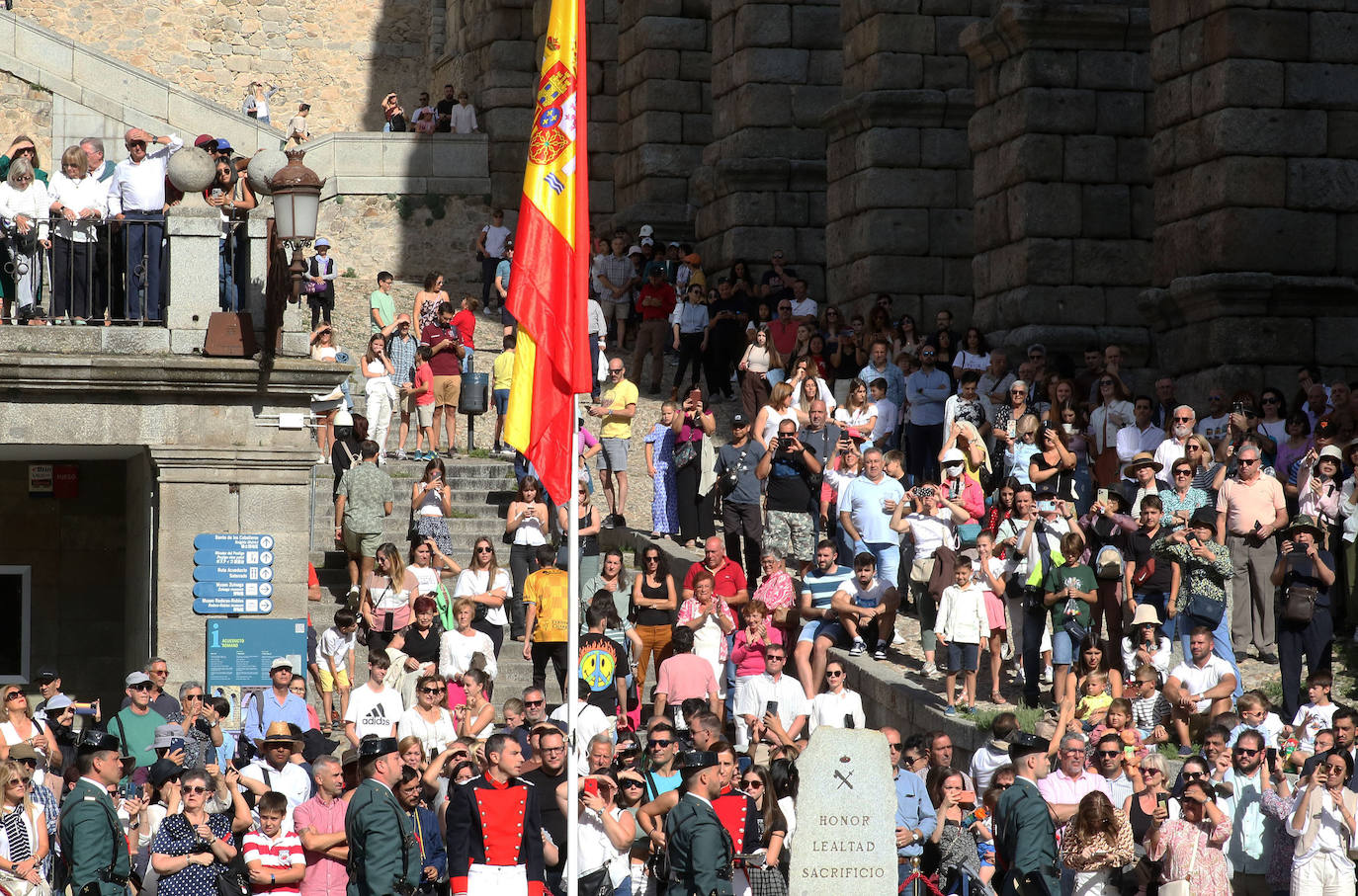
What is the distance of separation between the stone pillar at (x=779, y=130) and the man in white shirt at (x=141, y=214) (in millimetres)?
13138

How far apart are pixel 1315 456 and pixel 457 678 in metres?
6.09

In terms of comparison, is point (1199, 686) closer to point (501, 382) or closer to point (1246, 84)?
point (1246, 84)

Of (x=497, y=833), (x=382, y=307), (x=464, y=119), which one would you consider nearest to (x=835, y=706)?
(x=497, y=833)

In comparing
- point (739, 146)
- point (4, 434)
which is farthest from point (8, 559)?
point (739, 146)

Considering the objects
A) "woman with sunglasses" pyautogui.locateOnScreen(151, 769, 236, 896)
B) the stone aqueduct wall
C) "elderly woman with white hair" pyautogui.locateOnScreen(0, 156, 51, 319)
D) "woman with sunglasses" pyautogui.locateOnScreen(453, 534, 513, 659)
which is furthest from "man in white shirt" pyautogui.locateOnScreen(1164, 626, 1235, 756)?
"elderly woman with white hair" pyautogui.locateOnScreen(0, 156, 51, 319)

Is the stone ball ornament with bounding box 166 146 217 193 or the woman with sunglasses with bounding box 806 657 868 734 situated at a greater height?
the stone ball ornament with bounding box 166 146 217 193

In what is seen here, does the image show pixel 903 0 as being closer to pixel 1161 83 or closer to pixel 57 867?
pixel 1161 83

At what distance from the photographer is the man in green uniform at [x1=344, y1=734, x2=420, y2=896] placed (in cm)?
1176

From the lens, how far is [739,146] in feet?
98.1

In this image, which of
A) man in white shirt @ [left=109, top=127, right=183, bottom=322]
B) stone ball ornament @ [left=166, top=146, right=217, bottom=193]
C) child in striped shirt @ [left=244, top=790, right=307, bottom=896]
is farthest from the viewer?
man in white shirt @ [left=109, top=127, right=183, bottom=322]

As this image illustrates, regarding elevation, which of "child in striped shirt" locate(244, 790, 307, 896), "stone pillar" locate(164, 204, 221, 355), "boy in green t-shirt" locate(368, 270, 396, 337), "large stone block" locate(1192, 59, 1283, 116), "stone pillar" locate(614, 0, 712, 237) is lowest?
"child in striped shirt" locate(244, 790, 307, 896)

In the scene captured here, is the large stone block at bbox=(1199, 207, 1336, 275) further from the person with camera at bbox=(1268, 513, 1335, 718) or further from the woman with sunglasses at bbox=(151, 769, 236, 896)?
the woman with sunglasses at bbox=(151, 769, 236, 896)

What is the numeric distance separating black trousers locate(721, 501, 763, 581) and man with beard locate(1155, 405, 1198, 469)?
10.6ft

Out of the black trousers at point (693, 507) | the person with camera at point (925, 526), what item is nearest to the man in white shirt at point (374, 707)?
the person with camera at point (925, 526)
